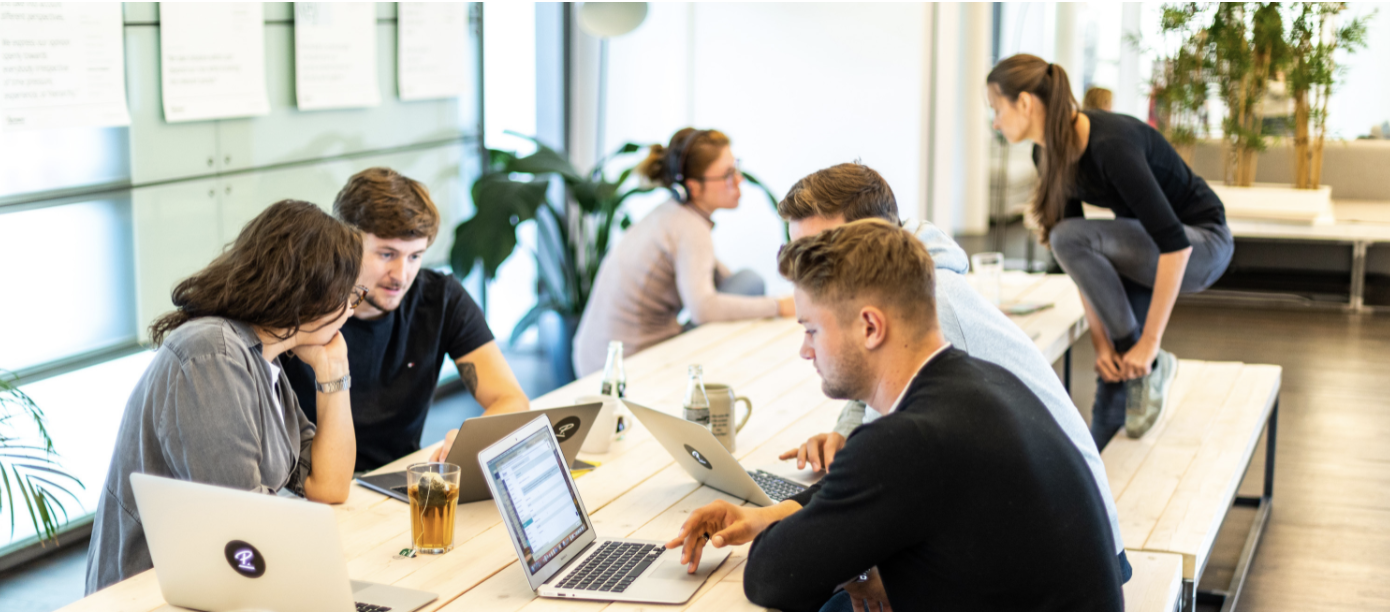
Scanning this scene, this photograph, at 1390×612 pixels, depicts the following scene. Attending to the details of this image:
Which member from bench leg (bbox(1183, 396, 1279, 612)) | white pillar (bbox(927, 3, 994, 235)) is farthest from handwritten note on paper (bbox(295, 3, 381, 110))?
white pillar (bbox(927, 3, 994, 235))

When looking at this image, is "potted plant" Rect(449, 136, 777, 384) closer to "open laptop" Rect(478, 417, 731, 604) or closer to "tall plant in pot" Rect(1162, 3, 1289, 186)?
"open laptop" Rect(478, 417, 731, 604)

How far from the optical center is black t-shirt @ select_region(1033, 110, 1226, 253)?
3234 millimetres

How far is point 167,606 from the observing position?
1560 millimetres

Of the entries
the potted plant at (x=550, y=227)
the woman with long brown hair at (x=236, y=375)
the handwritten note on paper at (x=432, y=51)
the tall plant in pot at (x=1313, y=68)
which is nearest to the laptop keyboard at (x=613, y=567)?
the woman with long brown hair at (x=236, y=375)

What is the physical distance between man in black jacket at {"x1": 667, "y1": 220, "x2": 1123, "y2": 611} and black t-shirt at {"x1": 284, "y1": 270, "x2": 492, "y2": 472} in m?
1.25

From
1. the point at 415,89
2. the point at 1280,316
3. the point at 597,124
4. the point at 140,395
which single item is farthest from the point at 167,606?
the point at 1280,316

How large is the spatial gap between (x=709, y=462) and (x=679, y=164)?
1.86m

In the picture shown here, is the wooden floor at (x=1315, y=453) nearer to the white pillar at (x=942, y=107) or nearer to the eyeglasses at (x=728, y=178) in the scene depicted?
the white pillar at (x=942, y=107)

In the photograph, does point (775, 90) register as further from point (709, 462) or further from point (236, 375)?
point (236, 375)

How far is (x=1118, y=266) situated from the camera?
139 inches

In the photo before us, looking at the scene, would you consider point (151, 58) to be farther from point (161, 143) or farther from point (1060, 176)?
point (1060, 176)

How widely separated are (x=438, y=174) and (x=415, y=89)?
1.32 ft

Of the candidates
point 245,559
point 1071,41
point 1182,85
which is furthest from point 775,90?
point 245,559

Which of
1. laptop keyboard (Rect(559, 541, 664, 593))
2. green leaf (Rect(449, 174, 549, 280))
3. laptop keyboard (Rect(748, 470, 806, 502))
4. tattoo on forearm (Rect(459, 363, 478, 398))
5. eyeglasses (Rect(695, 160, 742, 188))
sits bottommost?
laptop keyboard (Rect(559, 541, 664, 593))
